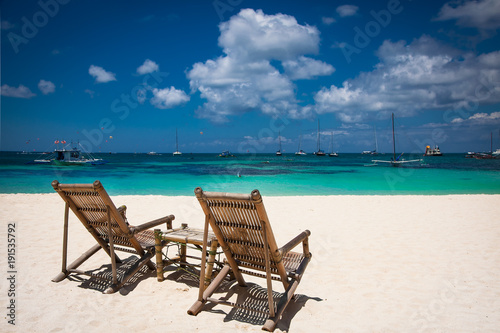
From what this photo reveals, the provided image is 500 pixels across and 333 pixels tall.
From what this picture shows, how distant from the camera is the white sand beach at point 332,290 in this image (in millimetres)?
2689

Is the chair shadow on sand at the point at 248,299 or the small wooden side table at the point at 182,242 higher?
the small wooden side table at the point at 182,242

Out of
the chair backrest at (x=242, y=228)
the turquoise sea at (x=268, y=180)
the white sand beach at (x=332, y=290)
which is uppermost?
the chair backrest at (x=242, y=228)

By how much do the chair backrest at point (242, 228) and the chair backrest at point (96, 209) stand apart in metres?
1.09

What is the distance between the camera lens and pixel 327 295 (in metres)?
3.29

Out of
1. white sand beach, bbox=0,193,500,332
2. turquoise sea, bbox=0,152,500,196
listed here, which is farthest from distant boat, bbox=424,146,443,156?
white sand beach, bbox=0,193,500,332

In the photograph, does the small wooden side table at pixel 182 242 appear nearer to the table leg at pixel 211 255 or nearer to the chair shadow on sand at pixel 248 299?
the table leg at pixel 211 255

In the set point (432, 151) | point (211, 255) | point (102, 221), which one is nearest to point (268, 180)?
point (102, 221)

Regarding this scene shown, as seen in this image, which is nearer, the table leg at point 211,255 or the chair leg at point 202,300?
the chair leg at point 202,300

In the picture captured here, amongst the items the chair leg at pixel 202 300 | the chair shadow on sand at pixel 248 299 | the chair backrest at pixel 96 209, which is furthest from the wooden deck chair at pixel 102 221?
the chair leg at pixel 202 300

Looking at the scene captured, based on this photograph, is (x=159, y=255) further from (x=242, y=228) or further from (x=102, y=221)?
(x=242, y=228)

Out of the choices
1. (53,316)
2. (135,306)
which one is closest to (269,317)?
(135,306)

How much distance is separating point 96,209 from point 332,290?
2.79 meters

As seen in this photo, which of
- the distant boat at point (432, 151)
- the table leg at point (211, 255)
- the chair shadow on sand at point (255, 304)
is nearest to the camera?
the chair shadow on sand at point (255, 304)

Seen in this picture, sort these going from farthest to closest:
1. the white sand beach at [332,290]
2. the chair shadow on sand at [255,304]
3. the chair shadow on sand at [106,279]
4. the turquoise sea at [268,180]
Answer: the turquoise sea at [268,180], the chair shadow on sand at [106,279], the chair shadow on sand at [255,304], the white sand beach at [332,290]
